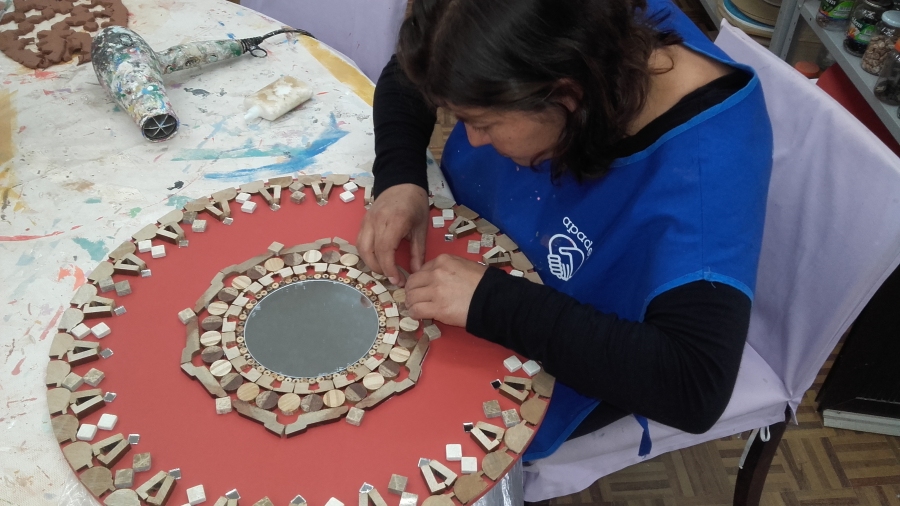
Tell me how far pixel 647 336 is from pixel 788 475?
3.51ft

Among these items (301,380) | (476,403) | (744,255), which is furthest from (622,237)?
(301,380)

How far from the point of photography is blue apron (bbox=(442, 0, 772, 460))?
0.80m

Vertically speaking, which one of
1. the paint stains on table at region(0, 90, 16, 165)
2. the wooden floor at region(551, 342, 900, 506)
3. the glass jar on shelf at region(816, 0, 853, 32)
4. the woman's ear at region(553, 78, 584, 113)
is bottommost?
the wooden floor at region(551, 342, 900, 506)

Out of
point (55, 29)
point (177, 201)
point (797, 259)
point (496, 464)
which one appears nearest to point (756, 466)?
point (797, 259)

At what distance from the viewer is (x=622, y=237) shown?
900 mm

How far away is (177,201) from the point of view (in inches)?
42.4

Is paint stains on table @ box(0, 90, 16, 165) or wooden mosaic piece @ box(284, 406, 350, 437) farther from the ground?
wooden mosaic piece @ box(284, 406, 350, 437)

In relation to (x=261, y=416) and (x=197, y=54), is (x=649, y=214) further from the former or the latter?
(x=197, y=54)

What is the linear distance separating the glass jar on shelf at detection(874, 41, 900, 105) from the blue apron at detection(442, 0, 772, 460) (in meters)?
0.74

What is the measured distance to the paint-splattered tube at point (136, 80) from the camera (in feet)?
3.77

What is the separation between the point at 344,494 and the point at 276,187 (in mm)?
500

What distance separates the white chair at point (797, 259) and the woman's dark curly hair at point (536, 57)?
0.34 metres

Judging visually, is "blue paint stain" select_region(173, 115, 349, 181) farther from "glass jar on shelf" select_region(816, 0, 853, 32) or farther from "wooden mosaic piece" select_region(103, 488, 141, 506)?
"glass jar on shelf" select_region(816, 0, 853, 32)

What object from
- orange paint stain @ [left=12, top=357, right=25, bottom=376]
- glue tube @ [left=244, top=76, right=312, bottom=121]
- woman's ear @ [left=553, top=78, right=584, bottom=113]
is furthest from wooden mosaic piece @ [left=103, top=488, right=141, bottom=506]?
glue tube @ [left=244, top=76, right=312, bottom=121]
